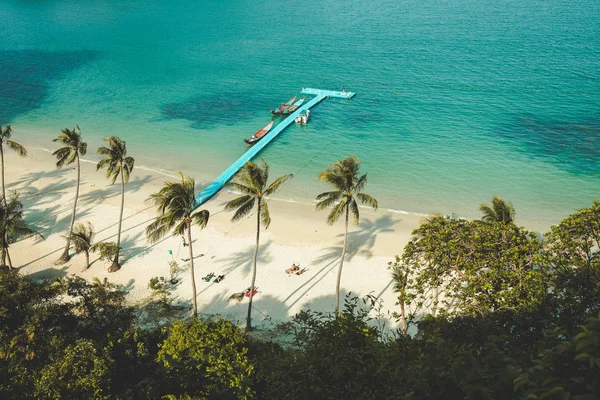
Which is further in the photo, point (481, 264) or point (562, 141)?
point (562, 141)

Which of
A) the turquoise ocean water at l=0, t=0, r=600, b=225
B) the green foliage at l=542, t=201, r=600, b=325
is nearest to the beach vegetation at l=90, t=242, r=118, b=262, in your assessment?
the turquoise ocean water at l=0, t=0, r=600, b=225

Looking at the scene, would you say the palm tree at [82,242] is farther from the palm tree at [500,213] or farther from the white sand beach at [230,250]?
the palm tree at [500,213]

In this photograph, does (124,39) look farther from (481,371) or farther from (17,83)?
(481,371)

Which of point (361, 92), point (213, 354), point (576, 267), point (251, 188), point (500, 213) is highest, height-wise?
point (576, 267)

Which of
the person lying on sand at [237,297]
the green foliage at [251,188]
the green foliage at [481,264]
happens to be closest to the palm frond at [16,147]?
the person lying on sand at [237,297]

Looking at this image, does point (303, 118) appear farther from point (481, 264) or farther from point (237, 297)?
point (481, 264)

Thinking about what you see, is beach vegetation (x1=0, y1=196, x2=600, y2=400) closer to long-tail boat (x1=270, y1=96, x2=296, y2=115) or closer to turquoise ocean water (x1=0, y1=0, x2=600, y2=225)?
turquoise ocean water (x1=0, y1=0, x2=600, y2=225)

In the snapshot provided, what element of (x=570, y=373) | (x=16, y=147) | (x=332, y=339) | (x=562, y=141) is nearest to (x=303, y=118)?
(x=562, y=141)
